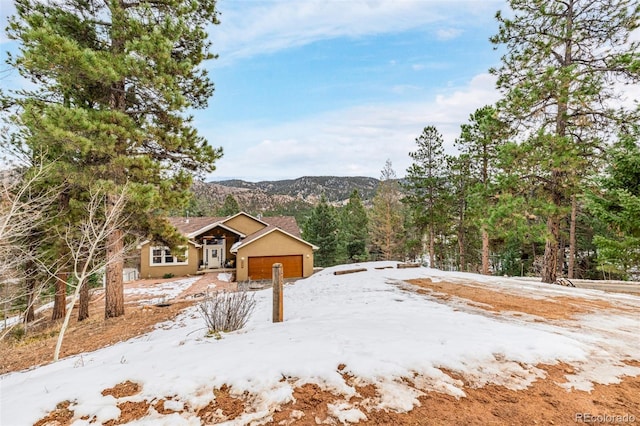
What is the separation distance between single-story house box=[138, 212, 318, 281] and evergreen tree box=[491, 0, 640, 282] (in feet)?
44.9

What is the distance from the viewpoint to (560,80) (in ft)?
28.4

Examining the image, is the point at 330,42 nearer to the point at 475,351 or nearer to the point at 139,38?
the point at 139,38

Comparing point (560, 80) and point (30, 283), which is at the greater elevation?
point (560, 80)

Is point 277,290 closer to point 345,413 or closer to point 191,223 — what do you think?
point 345,413

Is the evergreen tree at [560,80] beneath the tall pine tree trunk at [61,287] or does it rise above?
above

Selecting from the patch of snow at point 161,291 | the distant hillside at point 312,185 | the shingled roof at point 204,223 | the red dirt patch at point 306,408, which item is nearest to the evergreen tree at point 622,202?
the red dirt patch at point 306,408

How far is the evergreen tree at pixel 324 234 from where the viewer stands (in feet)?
88.4

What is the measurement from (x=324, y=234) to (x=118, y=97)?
2062 centimetres

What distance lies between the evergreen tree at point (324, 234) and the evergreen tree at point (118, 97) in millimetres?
18194

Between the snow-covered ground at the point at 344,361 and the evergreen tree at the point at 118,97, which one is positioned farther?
the evergreen tree at the point at 118,97

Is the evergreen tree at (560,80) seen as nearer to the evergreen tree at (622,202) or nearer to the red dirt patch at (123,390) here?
the evergreen tree at (622,202)

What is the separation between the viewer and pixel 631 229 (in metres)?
7.24

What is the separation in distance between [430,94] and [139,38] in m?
14.3

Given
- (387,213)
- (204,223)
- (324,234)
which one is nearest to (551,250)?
(387,213)
